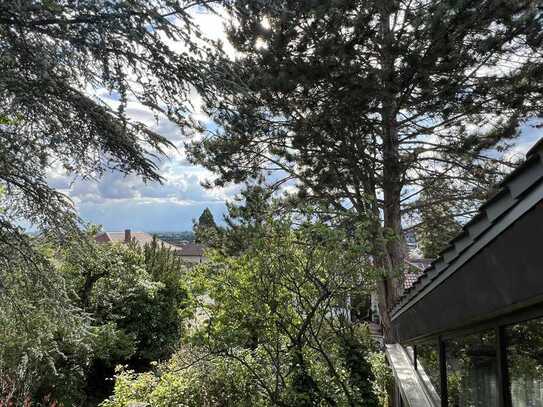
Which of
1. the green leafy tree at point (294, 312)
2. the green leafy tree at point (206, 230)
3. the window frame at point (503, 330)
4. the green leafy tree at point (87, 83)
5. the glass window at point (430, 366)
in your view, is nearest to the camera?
the window frame at point (503, 330)

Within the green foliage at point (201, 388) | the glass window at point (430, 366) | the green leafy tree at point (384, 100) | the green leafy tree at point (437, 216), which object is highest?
the green leafy tree at point (384, 100)

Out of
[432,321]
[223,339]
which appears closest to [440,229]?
[223,339]

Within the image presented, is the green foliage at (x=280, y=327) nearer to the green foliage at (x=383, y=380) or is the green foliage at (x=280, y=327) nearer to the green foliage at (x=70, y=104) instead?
the green foliage at (x=383, y=380)

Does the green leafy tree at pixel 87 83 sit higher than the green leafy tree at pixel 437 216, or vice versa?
the green leafy tree at pixel 437 216

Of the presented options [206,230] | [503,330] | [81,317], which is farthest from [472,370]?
[206,230]

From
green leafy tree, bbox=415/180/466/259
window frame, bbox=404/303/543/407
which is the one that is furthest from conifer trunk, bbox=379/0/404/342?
window frame, bbox=404/303/543/407

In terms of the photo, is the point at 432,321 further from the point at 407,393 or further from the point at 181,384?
the point at 181,384

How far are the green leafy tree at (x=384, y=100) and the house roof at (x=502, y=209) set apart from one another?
→ 4560mm

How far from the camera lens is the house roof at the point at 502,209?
3.53 ft

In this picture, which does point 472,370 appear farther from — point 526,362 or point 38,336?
point 38,336

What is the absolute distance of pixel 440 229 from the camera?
34.2 feet

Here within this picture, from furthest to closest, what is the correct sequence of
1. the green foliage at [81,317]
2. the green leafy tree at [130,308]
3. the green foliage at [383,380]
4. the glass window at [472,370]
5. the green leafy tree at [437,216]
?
the green leafy tree at [130,308], the green leafy tree at [437,216], the green foliage at [383,380], the green foliage at [81,317], the glass window at [472,370]

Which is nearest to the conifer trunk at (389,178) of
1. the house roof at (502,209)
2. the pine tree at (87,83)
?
the pine tree at (87,83)

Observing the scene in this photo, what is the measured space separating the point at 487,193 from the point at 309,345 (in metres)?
4.58
